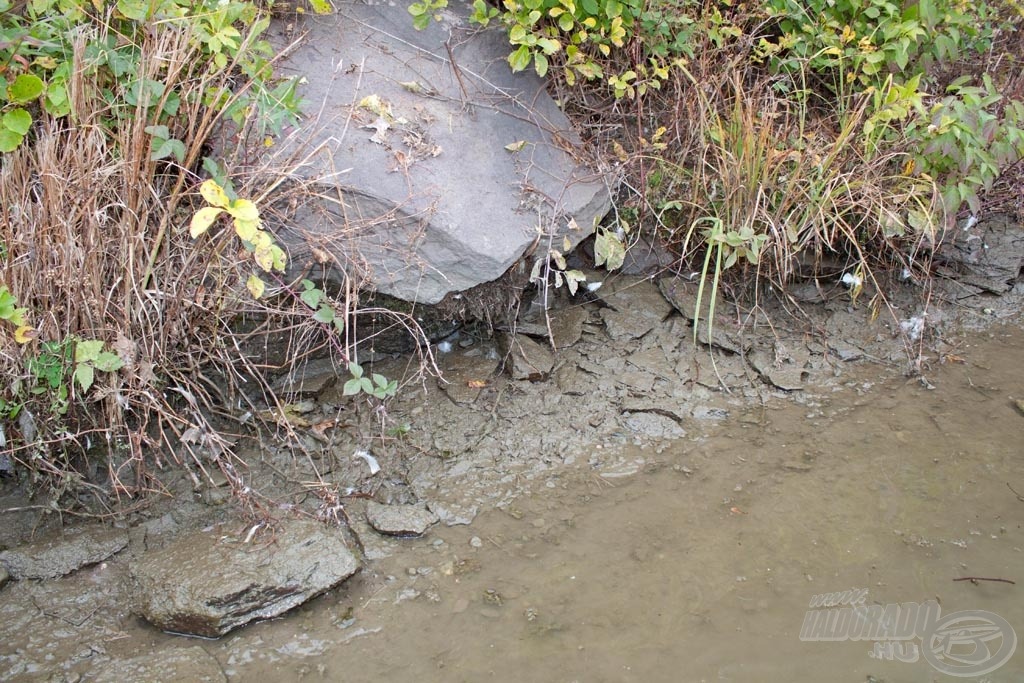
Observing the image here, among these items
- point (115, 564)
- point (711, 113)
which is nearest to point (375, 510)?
point (115, 564)

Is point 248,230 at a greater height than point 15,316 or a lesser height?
greater

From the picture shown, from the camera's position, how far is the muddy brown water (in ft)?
7.41

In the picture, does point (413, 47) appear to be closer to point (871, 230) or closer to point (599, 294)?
point (599, 294)

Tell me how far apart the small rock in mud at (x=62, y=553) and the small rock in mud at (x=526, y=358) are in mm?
1482

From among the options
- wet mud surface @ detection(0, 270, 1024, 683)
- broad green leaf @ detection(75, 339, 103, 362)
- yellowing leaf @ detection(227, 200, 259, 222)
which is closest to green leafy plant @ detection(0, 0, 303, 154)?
yellowing leaf @ detection(227, 200, 259, 222)

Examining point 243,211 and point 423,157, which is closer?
point 243,211

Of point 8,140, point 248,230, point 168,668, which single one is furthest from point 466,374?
point 8,140

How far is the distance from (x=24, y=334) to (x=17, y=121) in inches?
25.5

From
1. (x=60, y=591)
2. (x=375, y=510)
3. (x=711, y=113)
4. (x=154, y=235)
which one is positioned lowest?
(x=60, y=591)

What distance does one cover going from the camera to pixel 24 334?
2.47 m

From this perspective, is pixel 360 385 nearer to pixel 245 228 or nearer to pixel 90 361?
pixel 245 228

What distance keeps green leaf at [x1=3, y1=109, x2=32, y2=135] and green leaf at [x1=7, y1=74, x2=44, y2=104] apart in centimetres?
4

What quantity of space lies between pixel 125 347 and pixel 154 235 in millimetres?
395

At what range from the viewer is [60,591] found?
8.10 feet
